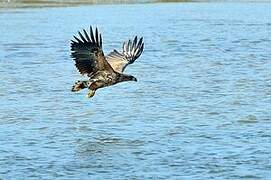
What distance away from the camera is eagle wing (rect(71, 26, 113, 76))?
9289 millimetres

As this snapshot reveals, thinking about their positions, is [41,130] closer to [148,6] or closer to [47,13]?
[47,13]

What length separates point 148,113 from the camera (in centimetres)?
1123

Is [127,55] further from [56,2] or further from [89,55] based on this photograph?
[56,2]

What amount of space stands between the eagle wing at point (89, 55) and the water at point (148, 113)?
780 millimetres

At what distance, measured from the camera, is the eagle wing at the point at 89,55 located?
30.5 feet

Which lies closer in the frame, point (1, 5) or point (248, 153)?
point (248, 153)

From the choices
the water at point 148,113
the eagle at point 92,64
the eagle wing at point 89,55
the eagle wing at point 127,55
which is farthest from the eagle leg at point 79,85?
the eagle wing at point 127,55

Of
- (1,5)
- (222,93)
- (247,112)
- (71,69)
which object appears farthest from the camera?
(1,5)

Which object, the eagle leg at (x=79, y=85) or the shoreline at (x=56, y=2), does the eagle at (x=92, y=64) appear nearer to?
the eagle leg at (x=79, y=85)

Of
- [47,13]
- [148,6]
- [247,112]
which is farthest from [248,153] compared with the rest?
[148,6]

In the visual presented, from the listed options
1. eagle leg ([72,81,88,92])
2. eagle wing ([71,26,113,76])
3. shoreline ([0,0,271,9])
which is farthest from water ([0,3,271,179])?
shoreline ([0,0,271,9])

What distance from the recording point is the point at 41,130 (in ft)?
33.5

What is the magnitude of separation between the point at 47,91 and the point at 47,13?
61.6ft

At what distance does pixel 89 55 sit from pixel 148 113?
2029 mm
